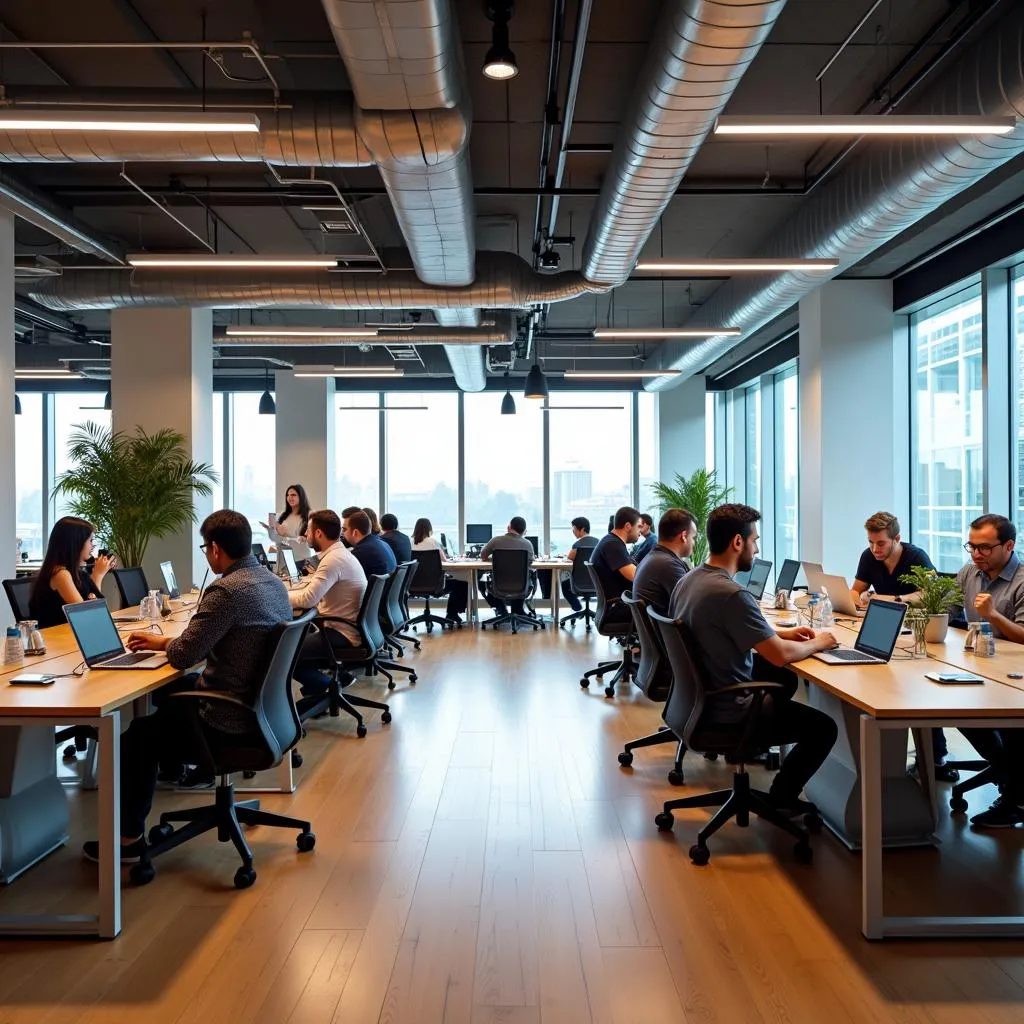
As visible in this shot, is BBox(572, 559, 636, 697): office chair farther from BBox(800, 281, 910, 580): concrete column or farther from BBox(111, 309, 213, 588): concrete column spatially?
BBox(111, 309, 213, 588): concrete column

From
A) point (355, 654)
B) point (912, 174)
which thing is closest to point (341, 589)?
point (355, 654)

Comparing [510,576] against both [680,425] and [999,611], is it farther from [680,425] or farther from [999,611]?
[999,611]

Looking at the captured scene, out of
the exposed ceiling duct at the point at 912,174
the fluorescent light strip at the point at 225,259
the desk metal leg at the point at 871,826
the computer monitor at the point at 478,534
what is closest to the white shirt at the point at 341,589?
the fluorescent light strip at the point at 225,259

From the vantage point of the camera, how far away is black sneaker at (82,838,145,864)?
11.1 feet

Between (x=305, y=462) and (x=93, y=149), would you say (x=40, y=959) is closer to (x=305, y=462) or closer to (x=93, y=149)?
(x=93, y=149)

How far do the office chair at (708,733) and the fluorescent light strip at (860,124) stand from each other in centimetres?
219

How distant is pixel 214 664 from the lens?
3.34 m

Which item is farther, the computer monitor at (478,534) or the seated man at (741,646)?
the computer monitor at (478,534)

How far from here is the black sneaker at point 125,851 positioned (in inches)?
133

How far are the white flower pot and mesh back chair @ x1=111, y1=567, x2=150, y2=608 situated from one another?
482 cm

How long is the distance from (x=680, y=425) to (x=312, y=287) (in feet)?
25.2

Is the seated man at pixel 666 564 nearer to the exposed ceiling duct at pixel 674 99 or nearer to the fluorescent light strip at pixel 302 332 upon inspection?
the exposed ceiling duct at pixel 674 99

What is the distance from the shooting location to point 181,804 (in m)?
4.15

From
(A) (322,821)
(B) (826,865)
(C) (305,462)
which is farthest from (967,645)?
(C) (305,462)
